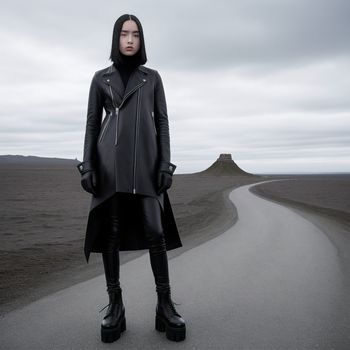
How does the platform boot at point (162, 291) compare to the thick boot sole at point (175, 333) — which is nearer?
the thick boot sole at point (175, 333)

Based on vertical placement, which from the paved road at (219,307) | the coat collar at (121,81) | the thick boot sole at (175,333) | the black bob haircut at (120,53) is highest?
the black bob haircut at (120,53)

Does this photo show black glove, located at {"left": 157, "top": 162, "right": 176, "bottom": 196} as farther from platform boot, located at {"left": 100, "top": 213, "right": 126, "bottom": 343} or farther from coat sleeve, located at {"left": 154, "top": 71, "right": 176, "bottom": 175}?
platform boot, located at {"left": 100, "top": 213, "right": 126, "bottom": 343}

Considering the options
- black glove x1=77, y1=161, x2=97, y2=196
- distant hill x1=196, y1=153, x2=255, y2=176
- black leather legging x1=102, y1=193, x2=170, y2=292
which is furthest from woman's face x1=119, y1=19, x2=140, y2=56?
distant hill x1=196, y1=153, x2=255, y2=176

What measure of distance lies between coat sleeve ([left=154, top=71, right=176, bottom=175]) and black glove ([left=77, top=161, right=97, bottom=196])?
529mm

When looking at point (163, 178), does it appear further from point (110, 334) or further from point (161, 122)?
point (110, 334)

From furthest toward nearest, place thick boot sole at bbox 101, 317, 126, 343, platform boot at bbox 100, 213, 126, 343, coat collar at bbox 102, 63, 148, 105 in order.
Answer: coat collar at bbox 102, 63, 148, 105, platform boot at bbox 100, 213, 126, 343, thick boot sole at bbox 101, 317, 126, 343

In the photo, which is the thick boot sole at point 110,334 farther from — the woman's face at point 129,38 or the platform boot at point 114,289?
the woman's face at point 129,38

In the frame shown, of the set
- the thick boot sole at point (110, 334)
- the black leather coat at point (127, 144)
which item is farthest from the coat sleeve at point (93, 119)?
the thick boot sole at point (110, 334)

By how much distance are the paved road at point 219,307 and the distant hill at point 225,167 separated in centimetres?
13475

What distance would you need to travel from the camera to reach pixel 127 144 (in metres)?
2.61

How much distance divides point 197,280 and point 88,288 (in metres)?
1.16

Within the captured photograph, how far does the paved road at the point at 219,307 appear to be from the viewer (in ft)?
7.73

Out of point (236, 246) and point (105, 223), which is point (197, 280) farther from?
point (236, 246)

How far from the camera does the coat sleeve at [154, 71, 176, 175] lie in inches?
107
